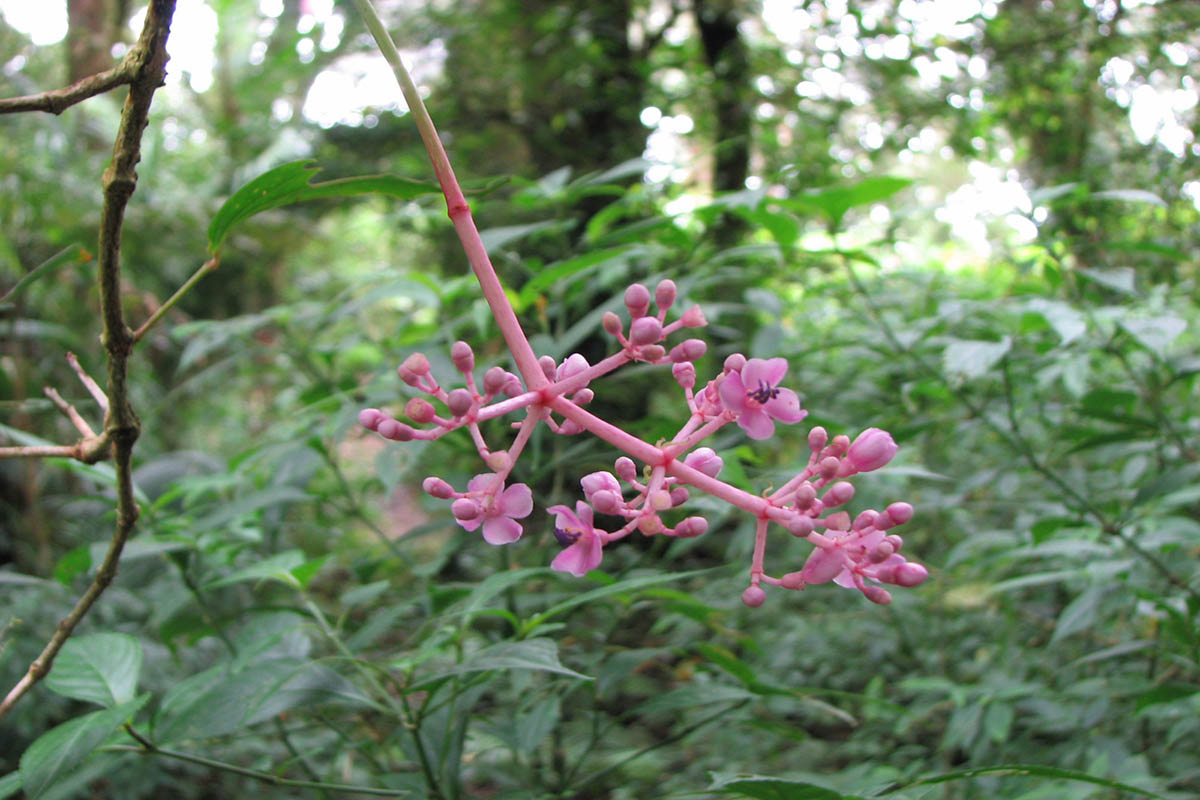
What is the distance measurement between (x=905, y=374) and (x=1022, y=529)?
16.6 inches

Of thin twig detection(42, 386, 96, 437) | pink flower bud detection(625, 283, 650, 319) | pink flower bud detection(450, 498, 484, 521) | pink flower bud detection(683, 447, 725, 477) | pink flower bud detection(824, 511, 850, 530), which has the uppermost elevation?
pink flower bud detection(625, 283, 650, 319)

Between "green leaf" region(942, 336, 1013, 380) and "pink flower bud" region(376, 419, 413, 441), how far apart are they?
0.87 metres

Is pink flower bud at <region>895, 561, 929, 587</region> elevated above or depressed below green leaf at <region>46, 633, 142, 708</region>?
above

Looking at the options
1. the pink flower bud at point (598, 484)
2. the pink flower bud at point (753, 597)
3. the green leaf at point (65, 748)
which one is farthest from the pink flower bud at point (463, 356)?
the green leaf at point (65, 748)

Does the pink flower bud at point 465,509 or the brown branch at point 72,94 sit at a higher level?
the brown branch at point 72,94

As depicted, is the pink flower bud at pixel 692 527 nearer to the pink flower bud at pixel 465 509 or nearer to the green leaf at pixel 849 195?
the pink flower bud at pixel 465 509

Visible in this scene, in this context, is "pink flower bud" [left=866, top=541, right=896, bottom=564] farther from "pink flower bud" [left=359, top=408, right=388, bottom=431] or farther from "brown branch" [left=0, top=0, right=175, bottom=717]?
"brown branch" [left=0, top=0, right=175, bottom=717]

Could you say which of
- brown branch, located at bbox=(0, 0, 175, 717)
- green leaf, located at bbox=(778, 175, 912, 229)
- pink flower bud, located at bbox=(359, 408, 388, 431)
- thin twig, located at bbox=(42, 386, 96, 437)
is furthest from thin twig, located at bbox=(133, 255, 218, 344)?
green leaf, located at bbox=(778, 175, 912, 229)

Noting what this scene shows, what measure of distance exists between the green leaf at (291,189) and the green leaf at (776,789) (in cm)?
50

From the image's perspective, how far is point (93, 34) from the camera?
4.33m

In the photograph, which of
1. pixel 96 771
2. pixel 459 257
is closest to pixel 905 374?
pixel 96 771

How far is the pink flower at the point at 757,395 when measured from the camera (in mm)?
521

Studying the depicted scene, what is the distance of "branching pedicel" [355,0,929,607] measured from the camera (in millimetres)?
495

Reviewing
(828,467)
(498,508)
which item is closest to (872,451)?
(828,467)
